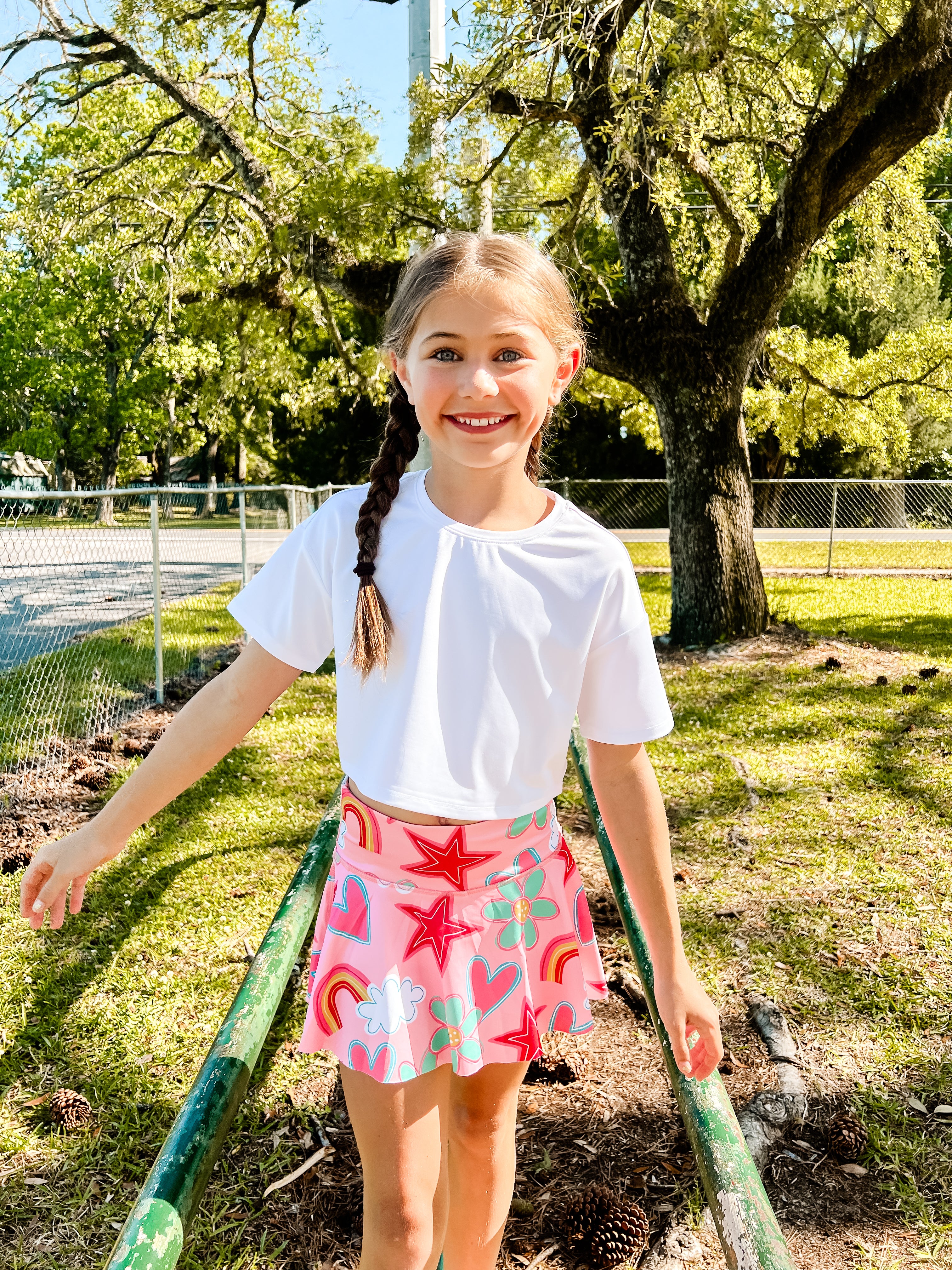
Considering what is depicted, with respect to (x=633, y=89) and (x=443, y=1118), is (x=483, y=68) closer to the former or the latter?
(x=633, y=89)

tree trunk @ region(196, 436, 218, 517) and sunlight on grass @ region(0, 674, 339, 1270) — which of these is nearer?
sunlight on grass @ region(0, 674, 339, 1270)

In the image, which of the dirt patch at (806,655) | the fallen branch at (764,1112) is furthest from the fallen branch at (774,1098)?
the dirt patch at (806,655)

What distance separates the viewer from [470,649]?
168 centimetres

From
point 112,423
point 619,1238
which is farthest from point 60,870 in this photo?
point 112,423

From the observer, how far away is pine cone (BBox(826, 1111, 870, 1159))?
261cm

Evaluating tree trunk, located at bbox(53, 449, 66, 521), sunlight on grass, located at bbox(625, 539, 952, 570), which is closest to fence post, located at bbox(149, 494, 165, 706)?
sunlight on grass, located at bbox(625, 539, 952, 570)

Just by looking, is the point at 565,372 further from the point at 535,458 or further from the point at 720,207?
the point at 720,207

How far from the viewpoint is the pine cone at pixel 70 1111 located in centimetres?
270

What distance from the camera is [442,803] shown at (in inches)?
63.9

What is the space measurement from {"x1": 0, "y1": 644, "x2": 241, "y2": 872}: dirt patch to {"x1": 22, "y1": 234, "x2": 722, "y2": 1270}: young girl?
8.23 ft

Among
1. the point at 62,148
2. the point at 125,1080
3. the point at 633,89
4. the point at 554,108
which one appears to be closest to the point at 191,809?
the point at 125,1080

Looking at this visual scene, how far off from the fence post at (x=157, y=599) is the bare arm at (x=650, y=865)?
17.4ft

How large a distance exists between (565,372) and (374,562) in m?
0.58

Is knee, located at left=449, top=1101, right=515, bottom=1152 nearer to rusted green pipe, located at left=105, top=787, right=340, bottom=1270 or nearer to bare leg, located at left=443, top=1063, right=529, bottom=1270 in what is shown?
bare leg, located at left=443, top=1063, right=529, bottom=1270
